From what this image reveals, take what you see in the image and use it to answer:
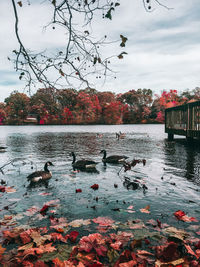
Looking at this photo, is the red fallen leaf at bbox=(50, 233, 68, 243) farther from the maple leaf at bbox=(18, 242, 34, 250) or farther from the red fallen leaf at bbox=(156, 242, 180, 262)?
the red fallen leaf at bbox=(156, 242, 180, 262)

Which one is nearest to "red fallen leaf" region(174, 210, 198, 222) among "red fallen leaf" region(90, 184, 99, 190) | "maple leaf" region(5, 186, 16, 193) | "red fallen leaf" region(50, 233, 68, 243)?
"red fallen leaf" region(50, 233, 68, 243)

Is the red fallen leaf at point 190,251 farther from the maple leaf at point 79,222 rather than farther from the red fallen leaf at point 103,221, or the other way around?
the maple leaf at point 79,222

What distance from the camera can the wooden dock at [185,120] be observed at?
75.6ft

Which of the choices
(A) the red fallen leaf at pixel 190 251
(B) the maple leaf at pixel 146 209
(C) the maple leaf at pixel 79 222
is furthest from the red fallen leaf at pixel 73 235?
(B) the maple leaf at pixel 146 209

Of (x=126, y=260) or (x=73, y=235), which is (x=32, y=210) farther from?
(x=126, y=260)

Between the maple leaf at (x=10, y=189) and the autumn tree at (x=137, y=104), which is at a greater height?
the autumn tree at (x=137, y=104)

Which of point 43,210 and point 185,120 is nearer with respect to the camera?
point 43,210

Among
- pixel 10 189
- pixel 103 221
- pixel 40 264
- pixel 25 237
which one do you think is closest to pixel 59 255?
pixel 40 264

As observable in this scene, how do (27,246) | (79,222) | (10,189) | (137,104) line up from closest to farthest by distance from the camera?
1. (27,246)
2. (79,222)
3. (10,189)
4. (137,104)

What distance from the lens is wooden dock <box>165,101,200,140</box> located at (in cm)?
2305

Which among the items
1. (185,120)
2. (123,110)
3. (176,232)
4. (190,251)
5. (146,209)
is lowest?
(146,209)

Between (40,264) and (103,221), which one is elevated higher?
(40,264)

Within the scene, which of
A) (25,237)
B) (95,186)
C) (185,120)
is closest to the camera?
(25,237)

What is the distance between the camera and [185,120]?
25906mm
